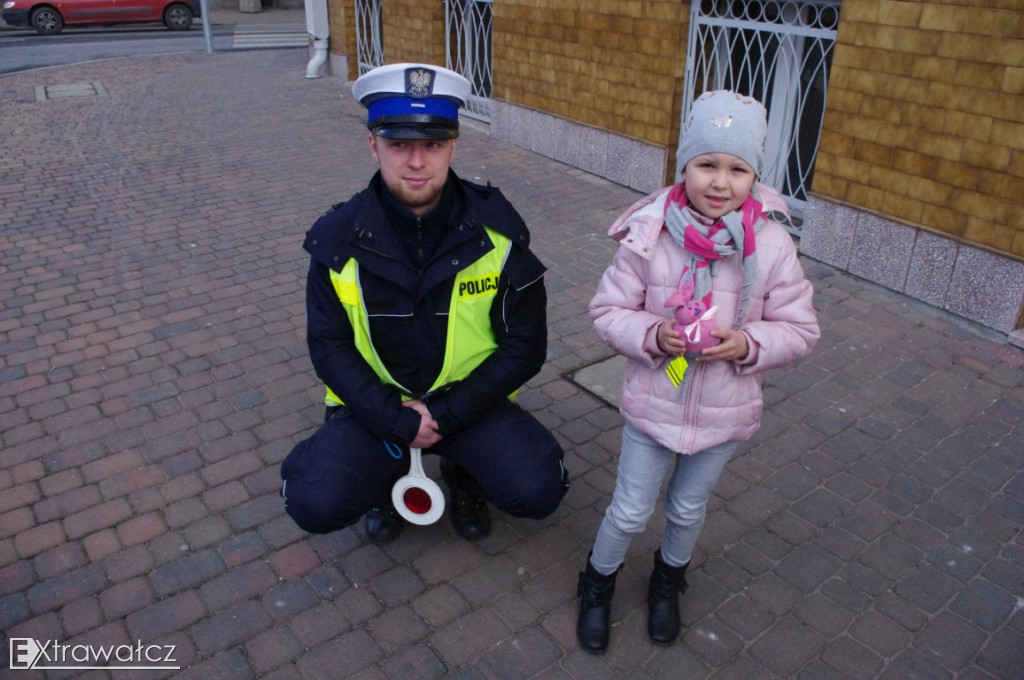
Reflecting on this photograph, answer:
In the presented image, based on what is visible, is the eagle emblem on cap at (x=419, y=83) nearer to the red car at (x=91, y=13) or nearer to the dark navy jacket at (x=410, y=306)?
the dark navy jacket at (x=410, y=306)

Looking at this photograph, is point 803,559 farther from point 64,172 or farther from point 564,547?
point 64,172

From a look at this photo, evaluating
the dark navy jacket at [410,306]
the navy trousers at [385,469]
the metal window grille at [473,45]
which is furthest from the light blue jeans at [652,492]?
the metal window grille at [473,45]

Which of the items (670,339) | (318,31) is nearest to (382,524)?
(670,339)

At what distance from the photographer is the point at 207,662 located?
2.97 metres

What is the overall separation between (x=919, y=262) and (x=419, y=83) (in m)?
3.91

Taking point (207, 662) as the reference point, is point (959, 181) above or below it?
above

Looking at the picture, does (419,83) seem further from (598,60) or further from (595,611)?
(598,60)

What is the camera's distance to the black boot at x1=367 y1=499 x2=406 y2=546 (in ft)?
11.5

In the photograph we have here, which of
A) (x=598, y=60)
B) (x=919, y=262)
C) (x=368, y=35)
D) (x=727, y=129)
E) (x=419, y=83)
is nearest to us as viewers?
(x=727, y=129)

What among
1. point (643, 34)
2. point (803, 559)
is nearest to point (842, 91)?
point (643, 34)

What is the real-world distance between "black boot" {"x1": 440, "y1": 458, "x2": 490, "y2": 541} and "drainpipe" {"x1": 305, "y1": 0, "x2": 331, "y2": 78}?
11482 millimetres

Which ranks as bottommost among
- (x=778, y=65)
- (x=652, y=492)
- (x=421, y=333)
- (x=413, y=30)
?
(x=652, y=492)

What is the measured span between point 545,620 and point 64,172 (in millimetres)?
7621

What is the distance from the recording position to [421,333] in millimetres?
3172
